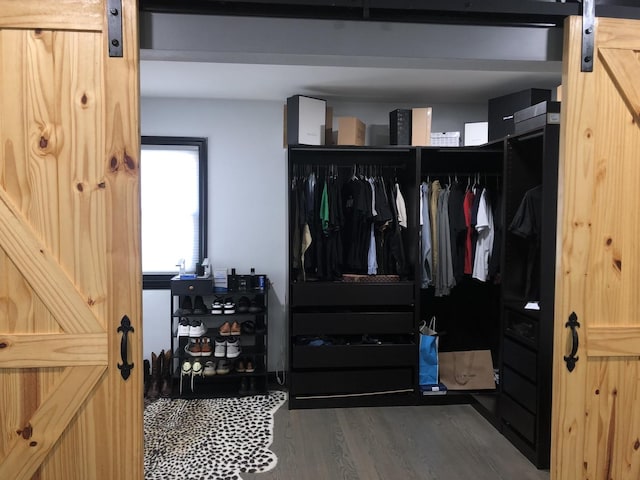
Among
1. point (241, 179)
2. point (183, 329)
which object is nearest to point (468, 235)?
point (241, 179)

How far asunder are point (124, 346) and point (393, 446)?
202 cm

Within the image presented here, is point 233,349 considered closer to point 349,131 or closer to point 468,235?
point 349,131

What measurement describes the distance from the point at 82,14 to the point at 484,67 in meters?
1.49

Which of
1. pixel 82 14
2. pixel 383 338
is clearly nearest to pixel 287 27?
pixel 82 14

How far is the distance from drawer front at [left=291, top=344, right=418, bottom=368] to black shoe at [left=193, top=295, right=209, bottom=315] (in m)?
0.81

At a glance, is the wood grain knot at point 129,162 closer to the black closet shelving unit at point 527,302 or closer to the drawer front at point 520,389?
the black closet shelving unit at point 527,302

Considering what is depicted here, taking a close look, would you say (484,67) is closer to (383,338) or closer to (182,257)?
(383,338)

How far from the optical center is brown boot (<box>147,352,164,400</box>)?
12.1 ft

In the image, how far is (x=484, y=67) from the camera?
1.93 meters

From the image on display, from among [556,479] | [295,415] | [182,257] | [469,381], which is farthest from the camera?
[182,257]

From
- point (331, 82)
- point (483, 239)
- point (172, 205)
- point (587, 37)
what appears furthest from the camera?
point (172, 205)

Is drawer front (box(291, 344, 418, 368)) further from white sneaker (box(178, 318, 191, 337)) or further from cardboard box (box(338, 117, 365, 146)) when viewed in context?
cardboard box (box(338, 117, 365, 146))

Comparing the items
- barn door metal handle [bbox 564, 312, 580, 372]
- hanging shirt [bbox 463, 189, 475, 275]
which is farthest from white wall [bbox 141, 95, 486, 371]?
barn door metal handle [bbox 564, 312, 580, 372]

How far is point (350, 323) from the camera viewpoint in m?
3.55
